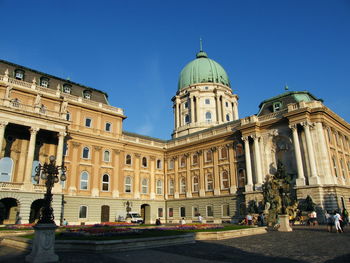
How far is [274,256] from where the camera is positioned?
12.9 metres

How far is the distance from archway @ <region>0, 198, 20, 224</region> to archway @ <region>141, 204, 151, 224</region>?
68.7 feet

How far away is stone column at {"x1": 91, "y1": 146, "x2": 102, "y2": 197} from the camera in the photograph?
4284cm

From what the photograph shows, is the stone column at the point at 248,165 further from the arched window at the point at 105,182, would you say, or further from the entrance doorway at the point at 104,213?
the arched window at the point at 105,182

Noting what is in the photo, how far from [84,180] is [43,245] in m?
31.4

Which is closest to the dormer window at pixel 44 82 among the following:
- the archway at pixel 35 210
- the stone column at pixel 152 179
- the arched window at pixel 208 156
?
the archway at pixel 35 210

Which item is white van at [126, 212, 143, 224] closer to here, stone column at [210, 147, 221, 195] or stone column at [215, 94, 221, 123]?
stone column at [210, 147, 221, 195]

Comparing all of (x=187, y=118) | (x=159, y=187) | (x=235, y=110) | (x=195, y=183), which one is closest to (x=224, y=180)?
(x=195, y=183)

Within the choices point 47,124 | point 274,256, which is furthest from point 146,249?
point 47,124

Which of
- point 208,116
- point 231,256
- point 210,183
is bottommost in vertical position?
point 231,256

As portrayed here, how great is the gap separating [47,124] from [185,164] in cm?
2393

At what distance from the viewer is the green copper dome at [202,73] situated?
70688mm

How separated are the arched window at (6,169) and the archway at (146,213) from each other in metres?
22.0

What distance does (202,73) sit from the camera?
7119 cm

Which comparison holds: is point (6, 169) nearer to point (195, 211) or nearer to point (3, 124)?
point (3, 124)
